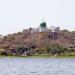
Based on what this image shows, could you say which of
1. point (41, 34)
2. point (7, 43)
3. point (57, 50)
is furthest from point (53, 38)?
point (57, 50)

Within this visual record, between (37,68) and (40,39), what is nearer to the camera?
(37,68)

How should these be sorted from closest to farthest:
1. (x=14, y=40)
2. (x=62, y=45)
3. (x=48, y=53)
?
(x=48, y=53)
(x=62, y=45)
(x=14, y=40)

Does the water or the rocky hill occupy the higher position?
the rocky hill

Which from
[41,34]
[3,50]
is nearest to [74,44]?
[41,34]

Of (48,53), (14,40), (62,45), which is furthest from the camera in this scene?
(14,40)

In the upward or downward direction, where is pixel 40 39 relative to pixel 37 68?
upward

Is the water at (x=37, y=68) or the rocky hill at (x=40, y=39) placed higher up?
the rocky hill at (x=40, y=39)

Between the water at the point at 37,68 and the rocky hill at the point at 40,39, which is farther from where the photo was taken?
the rocky hill at the point at 40,39

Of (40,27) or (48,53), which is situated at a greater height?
(40,27)

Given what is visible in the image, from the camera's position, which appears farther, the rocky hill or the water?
the rocky hill

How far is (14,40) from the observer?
16738 centimetres

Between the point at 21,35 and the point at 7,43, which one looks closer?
the point at 7,43

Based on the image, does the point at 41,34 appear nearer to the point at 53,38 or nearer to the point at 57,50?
the point at 53,38

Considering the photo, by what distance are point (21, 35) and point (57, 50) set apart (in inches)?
1417
